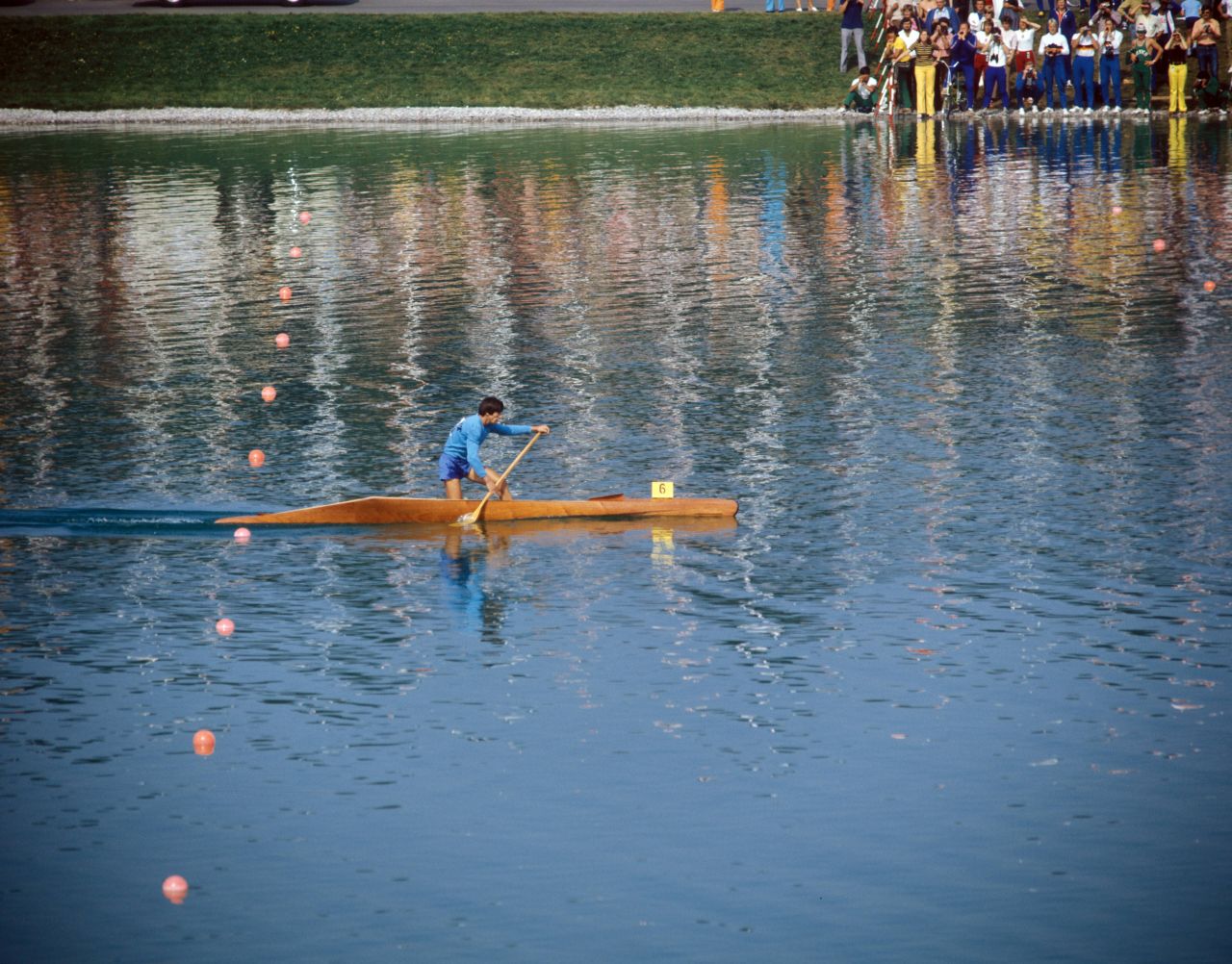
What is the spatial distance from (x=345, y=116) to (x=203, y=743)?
49798 mm

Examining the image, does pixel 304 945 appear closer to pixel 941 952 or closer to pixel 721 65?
pixel 941 952

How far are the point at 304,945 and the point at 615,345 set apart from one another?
791 inches

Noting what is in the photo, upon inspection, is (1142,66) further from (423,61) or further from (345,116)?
(345,116)

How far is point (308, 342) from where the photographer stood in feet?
111

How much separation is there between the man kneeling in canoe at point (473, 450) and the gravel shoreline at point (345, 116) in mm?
41667

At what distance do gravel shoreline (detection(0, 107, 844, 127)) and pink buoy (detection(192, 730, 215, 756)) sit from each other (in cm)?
4900

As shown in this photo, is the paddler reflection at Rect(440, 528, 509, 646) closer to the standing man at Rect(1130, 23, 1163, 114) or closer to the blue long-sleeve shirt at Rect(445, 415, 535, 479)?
the blue long-sleeve shirt at Rect(445, 415, 535, 479)

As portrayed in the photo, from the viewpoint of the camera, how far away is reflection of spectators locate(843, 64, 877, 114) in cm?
6122

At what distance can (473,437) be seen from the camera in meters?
23.7

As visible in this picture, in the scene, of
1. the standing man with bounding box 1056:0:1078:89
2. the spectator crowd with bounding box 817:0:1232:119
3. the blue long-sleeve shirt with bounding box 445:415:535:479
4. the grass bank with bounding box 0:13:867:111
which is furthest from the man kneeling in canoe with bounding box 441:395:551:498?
the grass bank with bounding box 0:13:867:111

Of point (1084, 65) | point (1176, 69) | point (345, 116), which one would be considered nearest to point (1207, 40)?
point (1176, 69)

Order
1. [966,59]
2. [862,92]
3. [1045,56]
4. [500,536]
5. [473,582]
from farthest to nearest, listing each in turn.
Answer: [862,92], [966,59], [1045,56], [500,536], [473,582]

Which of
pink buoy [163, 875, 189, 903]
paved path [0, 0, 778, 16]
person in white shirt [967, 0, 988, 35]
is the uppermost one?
paved path [0, 0, 778, 16]

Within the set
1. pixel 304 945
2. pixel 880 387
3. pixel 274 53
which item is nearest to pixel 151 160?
pixel 274 53
